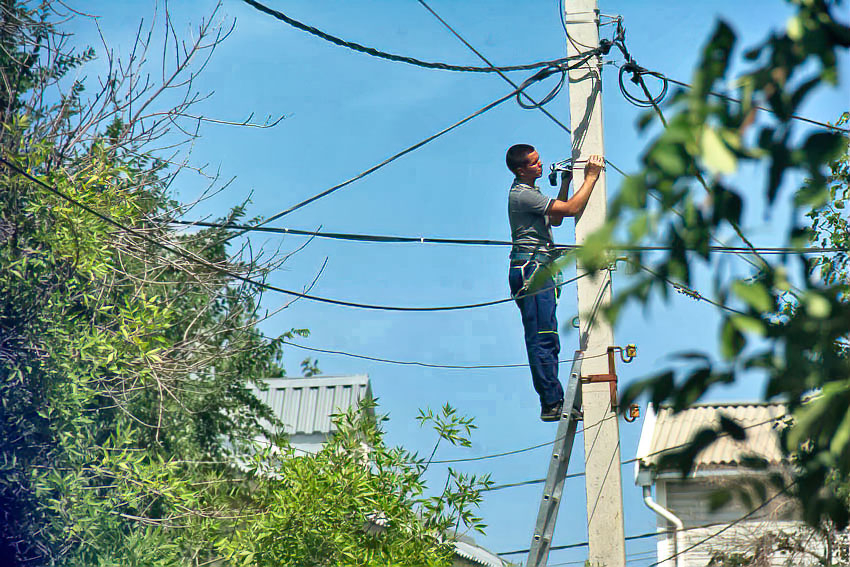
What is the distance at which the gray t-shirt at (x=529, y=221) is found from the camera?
6918mm

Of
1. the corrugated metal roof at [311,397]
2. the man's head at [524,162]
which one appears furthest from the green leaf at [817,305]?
the corrugated metal roof at [311,397]

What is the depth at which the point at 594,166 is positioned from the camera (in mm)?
6422

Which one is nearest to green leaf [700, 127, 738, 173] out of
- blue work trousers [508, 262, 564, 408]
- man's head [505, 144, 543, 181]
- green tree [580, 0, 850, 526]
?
green tree [580, 0, 850, 526]

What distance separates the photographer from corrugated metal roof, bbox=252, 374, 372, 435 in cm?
1753

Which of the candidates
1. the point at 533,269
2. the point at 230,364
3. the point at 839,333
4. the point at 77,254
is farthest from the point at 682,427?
the point at 839,333

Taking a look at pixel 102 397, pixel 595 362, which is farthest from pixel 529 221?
pixel 102 397

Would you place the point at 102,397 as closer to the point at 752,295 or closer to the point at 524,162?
the point at 524,162

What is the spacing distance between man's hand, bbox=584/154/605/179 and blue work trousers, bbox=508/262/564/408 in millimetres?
724

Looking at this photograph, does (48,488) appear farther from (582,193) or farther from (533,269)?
(582,193)

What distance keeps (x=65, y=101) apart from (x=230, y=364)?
183 inches

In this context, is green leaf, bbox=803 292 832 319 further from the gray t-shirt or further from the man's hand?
the gray t-shirt

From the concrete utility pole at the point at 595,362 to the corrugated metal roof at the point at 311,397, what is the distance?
11181 mm

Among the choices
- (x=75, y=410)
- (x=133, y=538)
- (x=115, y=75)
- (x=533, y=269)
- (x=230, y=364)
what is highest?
(x=115, y=75)

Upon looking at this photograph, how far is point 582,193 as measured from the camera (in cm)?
642
